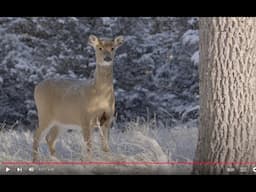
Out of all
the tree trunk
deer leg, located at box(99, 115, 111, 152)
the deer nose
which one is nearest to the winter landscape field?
deer leg, located at box(99, 115, 111, 152)

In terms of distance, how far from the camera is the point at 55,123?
823cm

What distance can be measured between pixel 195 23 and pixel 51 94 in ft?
20.6

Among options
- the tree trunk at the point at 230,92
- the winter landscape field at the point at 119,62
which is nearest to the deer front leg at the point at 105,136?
the tree trunk at the point at 230,92

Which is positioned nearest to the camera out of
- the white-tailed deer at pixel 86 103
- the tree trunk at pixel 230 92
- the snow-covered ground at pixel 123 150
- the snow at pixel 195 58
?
the tree trunk at pixel 230 92

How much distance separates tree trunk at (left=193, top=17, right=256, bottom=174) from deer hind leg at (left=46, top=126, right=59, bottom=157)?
255 centimetres

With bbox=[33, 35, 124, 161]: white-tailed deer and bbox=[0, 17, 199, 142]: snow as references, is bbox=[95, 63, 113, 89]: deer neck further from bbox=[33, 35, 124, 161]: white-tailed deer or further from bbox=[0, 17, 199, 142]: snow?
bbox=[0, 17, 199, 142]: snow

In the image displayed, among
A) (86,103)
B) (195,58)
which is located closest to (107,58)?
(86,103)

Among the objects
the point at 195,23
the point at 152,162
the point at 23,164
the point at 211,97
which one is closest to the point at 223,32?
the point at 211,97

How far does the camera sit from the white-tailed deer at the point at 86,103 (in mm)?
7836

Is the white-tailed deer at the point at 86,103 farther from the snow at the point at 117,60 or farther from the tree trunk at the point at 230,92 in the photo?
the snow at the point at 117,60

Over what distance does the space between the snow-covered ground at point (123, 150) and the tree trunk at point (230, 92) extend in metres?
0.44

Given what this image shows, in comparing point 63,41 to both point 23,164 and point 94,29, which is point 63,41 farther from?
point 23,164

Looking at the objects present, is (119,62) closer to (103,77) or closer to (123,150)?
(103,77)

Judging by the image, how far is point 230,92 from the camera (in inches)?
236
